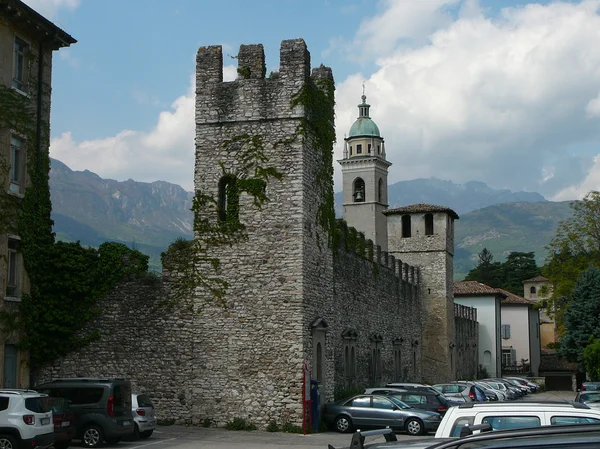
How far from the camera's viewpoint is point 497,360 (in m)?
75.4

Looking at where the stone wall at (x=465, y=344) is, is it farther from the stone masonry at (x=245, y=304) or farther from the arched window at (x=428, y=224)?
the stone masonry at (x=245, y=304)

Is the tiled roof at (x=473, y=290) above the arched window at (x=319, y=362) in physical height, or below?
above

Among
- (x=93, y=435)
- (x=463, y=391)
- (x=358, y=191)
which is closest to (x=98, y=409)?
(x=93, y=435)

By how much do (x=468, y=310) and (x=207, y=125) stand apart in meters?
44.2

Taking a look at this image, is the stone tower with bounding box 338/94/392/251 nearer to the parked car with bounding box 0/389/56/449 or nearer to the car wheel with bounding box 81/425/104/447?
the car wheel with bounding box 81/425/104/447

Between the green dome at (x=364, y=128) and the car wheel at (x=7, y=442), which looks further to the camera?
the green dome at (x=364, y=128)

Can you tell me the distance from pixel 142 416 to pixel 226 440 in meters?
2.31

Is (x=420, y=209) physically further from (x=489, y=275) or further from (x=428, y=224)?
(x=489, y=275)

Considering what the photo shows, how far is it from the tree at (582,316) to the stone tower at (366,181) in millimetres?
35257

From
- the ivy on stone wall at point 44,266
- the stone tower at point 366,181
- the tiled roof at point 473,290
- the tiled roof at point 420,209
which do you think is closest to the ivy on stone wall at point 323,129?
the ivy on stone wall at point 44,266

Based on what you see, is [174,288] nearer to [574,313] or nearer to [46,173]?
[46,173]

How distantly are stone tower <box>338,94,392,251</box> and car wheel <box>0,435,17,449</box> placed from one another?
79.5 m

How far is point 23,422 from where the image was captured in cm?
1820

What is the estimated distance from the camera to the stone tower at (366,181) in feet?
323
